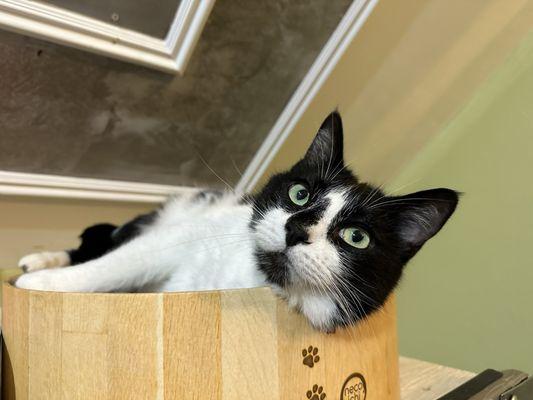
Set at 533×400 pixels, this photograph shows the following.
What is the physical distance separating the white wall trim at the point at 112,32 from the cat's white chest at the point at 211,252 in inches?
16.3

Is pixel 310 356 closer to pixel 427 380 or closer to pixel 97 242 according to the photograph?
pixel 427 380

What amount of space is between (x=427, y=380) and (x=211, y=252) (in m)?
0.62

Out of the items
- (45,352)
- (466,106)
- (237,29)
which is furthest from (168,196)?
(466,106)

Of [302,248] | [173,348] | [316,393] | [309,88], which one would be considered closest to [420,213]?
[302,248]

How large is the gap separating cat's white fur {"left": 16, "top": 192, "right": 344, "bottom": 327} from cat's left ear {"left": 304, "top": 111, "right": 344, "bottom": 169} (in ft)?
0.36

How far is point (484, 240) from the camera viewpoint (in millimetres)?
1758

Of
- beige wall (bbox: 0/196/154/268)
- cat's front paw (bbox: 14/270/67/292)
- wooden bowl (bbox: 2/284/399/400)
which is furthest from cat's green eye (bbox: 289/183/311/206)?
beige wall (bbox: 0/196/154/268)

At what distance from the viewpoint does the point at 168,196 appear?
150cm

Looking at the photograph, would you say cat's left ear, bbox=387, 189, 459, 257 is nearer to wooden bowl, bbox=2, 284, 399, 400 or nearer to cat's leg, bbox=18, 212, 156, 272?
wooden bowl, bbox=2, 284, 399, 400

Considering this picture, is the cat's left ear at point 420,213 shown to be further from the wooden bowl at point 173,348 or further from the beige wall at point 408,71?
the beige wall at point 408,71

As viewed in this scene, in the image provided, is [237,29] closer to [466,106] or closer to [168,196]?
[168,196]

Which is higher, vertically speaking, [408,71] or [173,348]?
[408,71]

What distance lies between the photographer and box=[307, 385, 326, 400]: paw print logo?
28.4 inches

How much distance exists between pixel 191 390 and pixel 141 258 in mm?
447
